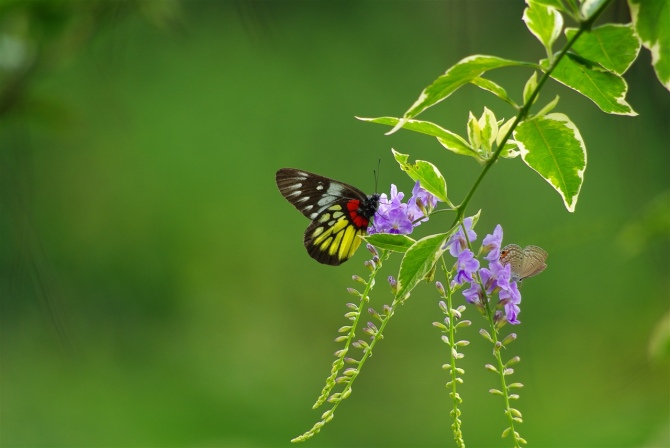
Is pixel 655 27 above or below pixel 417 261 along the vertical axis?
above

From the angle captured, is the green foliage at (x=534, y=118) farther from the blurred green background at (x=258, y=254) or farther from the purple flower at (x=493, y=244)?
the blurred green background at (x=258, y=254)

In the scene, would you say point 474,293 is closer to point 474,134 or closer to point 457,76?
point 474,134

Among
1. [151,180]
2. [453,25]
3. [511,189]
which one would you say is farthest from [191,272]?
[453,25]

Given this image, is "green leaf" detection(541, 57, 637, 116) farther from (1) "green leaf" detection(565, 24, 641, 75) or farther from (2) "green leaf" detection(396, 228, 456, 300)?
(2) "green leaf" detection(396, 228, 456, 300)

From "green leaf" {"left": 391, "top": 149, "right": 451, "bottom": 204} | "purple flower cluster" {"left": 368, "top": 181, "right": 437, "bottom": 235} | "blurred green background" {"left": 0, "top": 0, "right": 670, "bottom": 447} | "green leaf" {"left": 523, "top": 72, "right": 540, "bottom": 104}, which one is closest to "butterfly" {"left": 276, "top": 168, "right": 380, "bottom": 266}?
"purple flower cluster" {"left": 368, "top": 181, "right": 437, "bottom": 235}

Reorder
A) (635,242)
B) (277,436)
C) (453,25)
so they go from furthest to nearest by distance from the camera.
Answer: (277,436) → (453,25) → (635,242)

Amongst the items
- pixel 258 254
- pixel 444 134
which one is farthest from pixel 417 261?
pixel 258 254

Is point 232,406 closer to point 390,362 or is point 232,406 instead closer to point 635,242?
point 390,362
